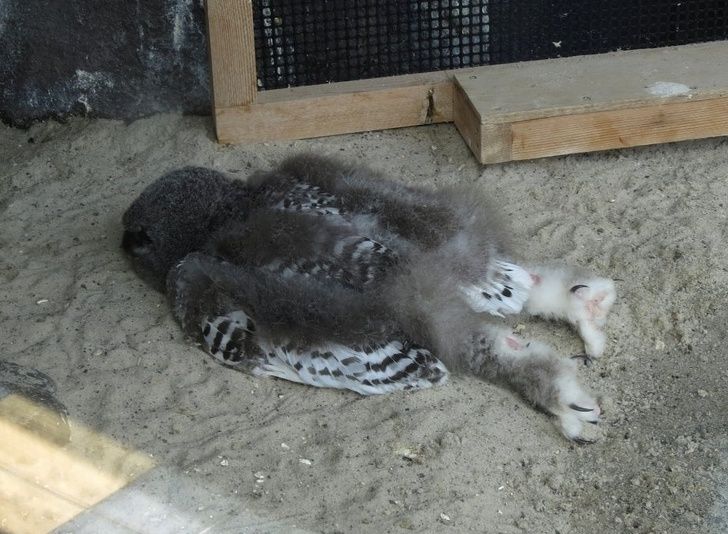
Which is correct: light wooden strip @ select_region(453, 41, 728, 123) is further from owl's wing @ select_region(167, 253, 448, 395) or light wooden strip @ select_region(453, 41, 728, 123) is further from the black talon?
owl's wing @ select_region(167, 253, 448, 395)

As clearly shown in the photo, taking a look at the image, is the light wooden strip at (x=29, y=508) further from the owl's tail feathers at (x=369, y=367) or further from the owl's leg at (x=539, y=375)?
the owl's leg at (x=539, y=375)

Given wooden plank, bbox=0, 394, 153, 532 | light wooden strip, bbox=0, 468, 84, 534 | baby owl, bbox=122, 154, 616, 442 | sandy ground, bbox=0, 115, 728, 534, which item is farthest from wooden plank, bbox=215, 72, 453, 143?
light wooden strip, bbox=0, 468, 84, 534

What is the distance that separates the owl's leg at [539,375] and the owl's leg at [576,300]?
0.64 feet

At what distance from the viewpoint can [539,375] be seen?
11.3ft

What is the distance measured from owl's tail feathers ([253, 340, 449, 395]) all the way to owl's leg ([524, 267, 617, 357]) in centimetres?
55

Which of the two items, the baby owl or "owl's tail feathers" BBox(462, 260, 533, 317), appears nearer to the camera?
the baby owl

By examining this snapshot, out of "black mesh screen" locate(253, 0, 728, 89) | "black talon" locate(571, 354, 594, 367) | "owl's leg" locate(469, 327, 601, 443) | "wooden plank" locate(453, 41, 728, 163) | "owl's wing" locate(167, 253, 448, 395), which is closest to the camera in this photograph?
"owl's leg" locate(469, 327, 601, 443)

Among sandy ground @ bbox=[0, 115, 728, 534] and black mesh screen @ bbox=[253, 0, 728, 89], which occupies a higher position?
black mesh screen @ bbox=[253, 0, 728, 89]

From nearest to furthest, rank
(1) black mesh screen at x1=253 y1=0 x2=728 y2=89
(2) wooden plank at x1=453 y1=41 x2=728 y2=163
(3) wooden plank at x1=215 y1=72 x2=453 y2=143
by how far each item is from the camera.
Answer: (2) wooden plank at x1=453 y1=41 x2=728 y2=163 → (3) wooden plank at x1=215 y1=72 x2=453 y2=143 → (1) black mesh screen at x1=253 y1=0 x2=728 y2=89

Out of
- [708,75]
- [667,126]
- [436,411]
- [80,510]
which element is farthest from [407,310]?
[708,75]

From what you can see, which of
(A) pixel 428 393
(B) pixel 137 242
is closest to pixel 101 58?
(B) pixel 137 242

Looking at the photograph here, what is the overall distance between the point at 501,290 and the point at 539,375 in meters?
0.47

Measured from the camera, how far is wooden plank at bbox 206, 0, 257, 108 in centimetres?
474

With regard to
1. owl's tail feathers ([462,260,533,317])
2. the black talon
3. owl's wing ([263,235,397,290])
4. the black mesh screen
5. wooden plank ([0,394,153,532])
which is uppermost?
the black mesh screen
